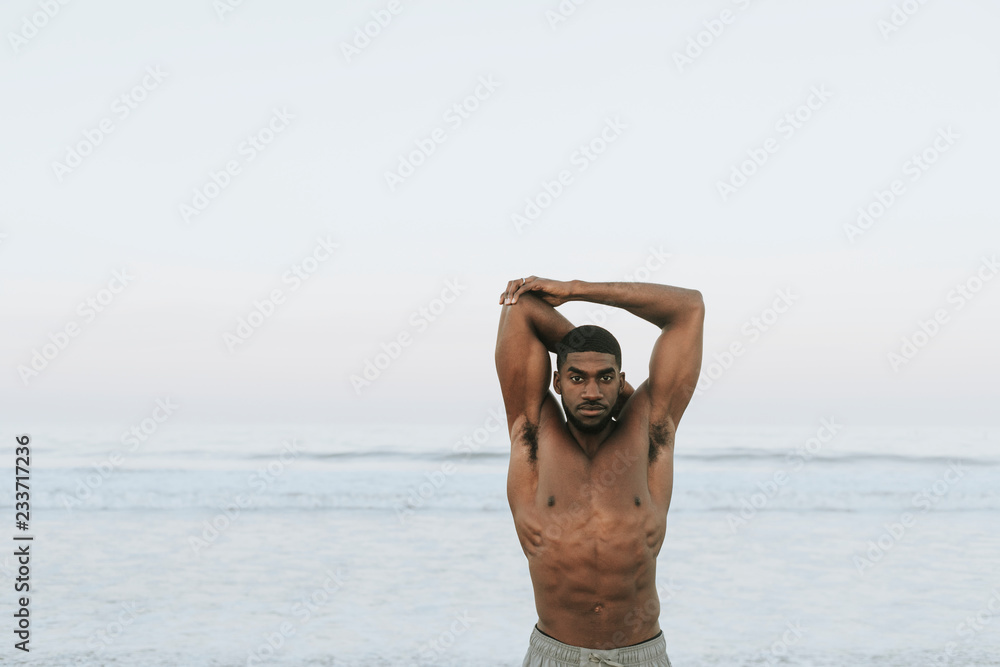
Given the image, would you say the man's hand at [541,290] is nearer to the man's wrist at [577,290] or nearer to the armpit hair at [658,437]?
the man's wrist at [577,290]

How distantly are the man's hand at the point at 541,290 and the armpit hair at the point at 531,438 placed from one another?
51 cm

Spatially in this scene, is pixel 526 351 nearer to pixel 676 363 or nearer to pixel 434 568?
pixel 676 363

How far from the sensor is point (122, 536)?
1267 cm

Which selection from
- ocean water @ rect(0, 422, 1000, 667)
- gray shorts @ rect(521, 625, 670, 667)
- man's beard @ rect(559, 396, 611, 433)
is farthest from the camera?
ocean water @ rect(0, 422, 1000, 667)

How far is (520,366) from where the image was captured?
373 centimetres

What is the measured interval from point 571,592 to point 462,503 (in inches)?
502

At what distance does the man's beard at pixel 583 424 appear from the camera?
3.68 metres

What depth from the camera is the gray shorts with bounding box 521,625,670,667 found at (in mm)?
3578

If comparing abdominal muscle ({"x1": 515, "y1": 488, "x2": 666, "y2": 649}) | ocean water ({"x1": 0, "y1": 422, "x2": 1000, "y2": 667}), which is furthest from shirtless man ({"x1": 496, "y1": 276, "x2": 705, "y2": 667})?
ocean water ({"x1": 0, "y1": 422, "x2": 1000, "y2": 667})

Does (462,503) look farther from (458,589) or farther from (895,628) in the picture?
(895,628)

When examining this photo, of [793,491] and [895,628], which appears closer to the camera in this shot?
[895,628]

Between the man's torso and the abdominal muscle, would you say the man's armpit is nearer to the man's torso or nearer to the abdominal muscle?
the man's torso

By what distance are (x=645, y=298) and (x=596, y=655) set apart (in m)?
1.40

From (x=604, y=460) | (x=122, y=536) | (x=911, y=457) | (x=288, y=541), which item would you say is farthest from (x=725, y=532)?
(x=911, y=457)
